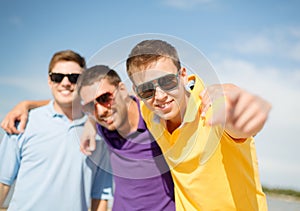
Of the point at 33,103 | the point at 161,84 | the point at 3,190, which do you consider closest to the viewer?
the point at 161,84

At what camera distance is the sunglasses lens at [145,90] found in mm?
2113

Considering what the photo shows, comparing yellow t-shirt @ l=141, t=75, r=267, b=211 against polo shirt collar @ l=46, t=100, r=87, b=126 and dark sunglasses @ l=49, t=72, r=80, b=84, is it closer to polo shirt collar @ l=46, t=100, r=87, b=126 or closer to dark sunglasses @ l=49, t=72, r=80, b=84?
polo shirt collar @ l=46, t=100, r=87, b=126

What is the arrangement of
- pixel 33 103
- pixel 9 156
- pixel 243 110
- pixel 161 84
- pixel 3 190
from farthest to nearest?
1. pixel 33 103
2. pixel 3 190
3. pixel 9 156
4. pixel 161 84
5. pixel 243 110

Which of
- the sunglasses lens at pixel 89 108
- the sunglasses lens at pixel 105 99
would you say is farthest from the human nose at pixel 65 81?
the sunglasses lens at pixel 105 99

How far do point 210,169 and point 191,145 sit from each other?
0.16 meters

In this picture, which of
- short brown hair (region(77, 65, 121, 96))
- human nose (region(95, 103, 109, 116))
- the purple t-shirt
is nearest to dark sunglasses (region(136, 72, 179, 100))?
short brown hair (region(77, 65, 121, 96))

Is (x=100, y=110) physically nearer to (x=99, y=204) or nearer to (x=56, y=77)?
(x=56, y=77)

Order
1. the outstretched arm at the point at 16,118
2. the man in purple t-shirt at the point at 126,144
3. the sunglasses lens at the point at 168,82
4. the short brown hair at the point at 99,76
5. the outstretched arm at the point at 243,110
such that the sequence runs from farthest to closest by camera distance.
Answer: the outstretched arm at the point at 16,118
the man in purple t-shirt at the point at 126,144
the short brown hair at the point at 99,76
the sunglasses lens at the point at 168,82
the outstretched arm at the point at 243,110

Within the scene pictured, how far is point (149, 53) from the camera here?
6.77ft

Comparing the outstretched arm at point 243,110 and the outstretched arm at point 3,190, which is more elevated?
the outstretched arm at point 243,110

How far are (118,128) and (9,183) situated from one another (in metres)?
0.98

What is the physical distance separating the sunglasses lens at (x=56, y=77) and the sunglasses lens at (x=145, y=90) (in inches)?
38.6

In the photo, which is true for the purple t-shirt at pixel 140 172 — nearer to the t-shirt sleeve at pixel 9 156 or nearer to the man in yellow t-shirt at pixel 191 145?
the man in yellow t-shirt at pixel 191 145

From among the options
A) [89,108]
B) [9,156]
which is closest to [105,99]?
[89,108]
